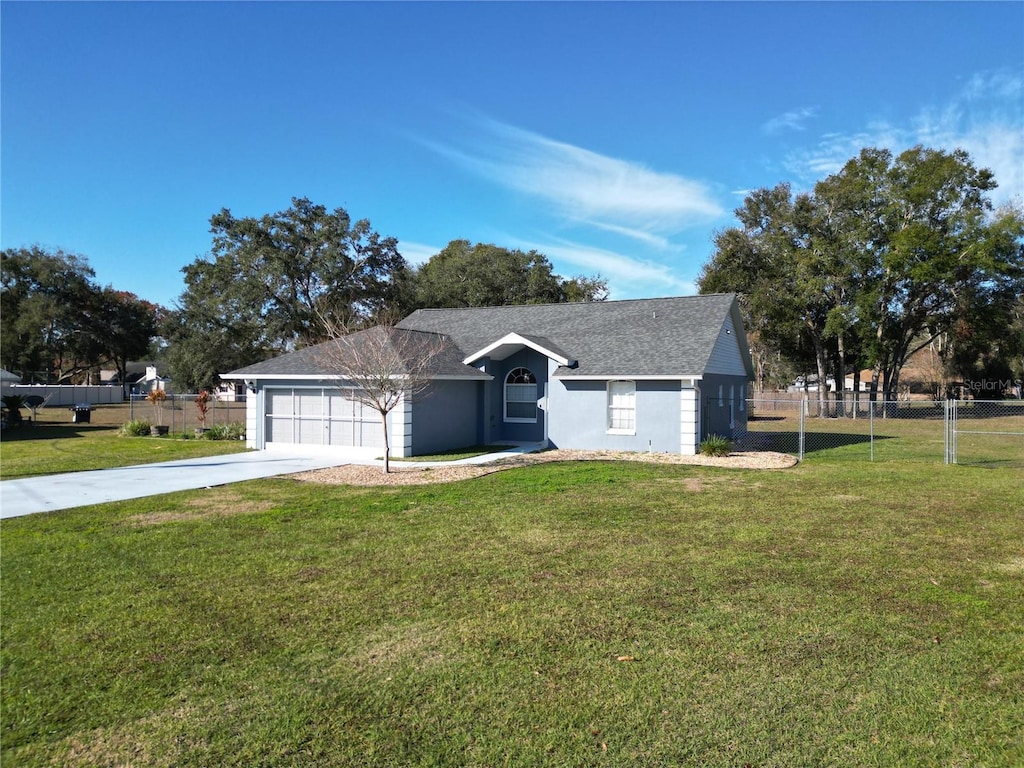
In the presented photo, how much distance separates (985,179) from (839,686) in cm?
4196

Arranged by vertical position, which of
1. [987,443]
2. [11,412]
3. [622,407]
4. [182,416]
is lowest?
[987,443]

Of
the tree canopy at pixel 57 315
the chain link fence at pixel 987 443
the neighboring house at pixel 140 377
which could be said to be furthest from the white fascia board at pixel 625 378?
the neighboring house at pixel 140 377

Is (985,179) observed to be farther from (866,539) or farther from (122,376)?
(122,376)

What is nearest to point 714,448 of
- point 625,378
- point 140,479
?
point 625,378

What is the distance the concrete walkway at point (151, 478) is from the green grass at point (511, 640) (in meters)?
1.43

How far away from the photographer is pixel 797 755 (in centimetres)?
354

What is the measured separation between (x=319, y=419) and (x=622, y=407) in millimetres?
8649

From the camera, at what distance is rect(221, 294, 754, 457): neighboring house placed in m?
17.5

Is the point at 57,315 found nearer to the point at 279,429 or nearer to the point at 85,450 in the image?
the point at 85,450

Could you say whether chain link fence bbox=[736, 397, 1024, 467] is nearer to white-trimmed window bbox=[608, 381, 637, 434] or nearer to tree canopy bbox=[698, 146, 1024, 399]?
white-trimmed window bbox=[608, 381, 637, 434]

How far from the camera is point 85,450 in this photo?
18438 mm

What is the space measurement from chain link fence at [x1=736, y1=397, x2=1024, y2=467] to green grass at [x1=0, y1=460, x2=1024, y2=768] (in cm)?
697

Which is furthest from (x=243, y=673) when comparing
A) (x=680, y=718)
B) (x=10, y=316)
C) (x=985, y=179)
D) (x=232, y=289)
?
(x=10, y=316)

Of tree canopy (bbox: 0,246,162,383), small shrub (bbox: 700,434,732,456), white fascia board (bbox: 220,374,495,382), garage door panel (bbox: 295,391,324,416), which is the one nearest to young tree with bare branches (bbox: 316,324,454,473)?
white fascia board (bbox: 220,374,495,382)
